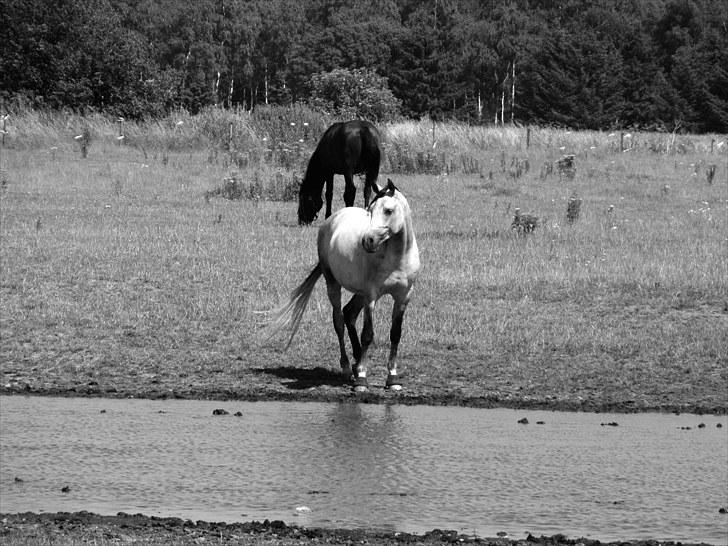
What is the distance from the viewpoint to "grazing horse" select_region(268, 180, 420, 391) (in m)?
11.2

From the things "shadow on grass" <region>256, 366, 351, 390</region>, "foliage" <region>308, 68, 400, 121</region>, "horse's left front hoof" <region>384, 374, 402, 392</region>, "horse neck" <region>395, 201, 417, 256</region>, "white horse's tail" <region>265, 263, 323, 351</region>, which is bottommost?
"shadow on grass" <region>256, 366, 351, 390</region>

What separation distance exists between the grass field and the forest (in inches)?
615

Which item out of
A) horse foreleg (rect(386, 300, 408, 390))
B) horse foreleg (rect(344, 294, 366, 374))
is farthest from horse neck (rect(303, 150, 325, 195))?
horse foreleg (rect(386, 300, 408, 390))

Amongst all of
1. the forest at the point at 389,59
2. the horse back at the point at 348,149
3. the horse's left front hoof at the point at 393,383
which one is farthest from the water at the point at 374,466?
the forest at the point at 389,59

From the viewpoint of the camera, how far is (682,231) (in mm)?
22516

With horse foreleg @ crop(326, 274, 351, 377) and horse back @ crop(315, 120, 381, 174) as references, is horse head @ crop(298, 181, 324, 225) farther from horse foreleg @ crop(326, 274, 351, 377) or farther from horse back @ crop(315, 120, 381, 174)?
horse foreleg @ crop(326, 274, 351, 377)

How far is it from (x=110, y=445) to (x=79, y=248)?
934 centimetres

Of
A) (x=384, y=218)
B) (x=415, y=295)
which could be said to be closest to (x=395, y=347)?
(x=384, y=218)

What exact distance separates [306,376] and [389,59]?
85243 millimetres

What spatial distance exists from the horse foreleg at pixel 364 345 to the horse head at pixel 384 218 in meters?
0.75

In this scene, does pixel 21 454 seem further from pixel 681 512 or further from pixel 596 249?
pixel 596 249

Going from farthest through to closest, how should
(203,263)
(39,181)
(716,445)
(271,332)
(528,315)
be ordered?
(39,181) → (203,263) → (528,315) → (271,332) → (716,445)

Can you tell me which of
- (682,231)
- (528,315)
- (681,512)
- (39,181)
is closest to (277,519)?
(681,512)

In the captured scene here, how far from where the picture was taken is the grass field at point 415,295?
40.8 feet
